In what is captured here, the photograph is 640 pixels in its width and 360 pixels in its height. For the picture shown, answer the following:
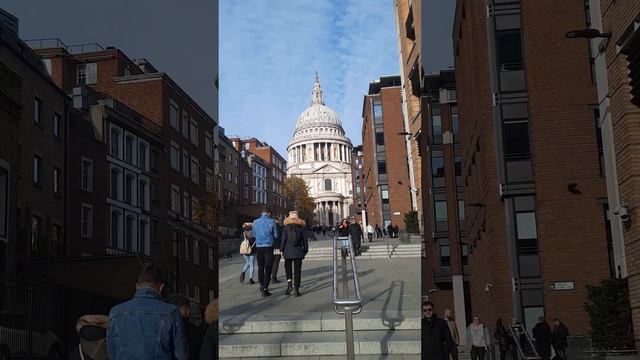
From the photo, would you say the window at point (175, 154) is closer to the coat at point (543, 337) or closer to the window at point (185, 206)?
the window at point (185, 206)

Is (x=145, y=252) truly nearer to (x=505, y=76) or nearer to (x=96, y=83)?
(x=96, y=83)

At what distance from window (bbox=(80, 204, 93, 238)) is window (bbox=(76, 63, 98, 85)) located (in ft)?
2.38

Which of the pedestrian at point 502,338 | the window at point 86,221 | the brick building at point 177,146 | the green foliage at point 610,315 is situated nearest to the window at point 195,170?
the brick building at point 177,146

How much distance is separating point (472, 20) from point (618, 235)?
44.9 inches

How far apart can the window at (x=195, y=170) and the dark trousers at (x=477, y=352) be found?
6.56ft

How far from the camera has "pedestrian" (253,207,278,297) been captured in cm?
344

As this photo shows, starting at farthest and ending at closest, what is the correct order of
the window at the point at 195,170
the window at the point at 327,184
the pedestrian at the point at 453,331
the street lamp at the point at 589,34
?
the window at the point at 195,170 → the window at the point at 327,184 → the pedestrian at the point at 453,331 → the street lamp at the point at 589,34

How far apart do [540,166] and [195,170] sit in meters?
2.28

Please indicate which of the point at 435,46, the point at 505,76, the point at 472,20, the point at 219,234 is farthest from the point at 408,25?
the point at 219,234

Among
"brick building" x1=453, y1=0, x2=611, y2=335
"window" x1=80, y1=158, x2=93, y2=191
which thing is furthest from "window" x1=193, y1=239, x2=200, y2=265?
"brick building" x1=453, y1=0, x2=611, y2=335

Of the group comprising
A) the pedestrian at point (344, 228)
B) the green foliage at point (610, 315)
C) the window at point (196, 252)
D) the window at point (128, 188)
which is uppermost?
the window at point (128, 188)

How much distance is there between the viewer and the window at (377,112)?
3123 millimetres

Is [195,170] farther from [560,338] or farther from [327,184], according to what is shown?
[560,338]

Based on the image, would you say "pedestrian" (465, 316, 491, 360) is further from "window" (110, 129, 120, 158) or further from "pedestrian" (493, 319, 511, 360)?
"window" (110, 129, 120, 158)
